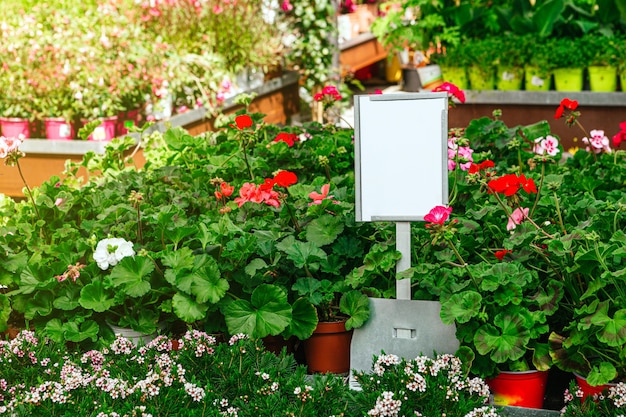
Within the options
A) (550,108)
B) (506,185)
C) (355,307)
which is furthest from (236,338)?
(550,108)

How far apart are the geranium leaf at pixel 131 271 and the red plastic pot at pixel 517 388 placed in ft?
2.94

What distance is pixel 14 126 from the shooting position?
5039 millimetres

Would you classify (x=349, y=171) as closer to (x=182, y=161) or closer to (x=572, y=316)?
(x=182, y=161)

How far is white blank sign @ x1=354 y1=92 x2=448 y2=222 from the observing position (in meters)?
2.02

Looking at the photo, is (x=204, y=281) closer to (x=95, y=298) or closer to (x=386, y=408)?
(x=95, y=298)

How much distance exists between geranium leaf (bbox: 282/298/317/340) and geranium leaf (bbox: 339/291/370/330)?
8 cm

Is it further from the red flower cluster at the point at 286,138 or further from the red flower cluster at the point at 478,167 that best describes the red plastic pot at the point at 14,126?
the red flower cluster at the point at 478,167

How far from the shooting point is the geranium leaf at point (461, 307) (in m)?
1.90

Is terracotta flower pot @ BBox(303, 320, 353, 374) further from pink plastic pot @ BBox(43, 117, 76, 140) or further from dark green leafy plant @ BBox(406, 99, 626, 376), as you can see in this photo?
pink plastic pot @ BBox(43, 117, 76, 140)

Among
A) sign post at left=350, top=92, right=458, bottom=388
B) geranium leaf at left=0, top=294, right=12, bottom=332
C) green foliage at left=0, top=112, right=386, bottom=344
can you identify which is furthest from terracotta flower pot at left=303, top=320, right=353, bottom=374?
geranium leaf at left=0, top=294, right=12, bottom=332

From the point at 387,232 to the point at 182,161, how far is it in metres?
1.25

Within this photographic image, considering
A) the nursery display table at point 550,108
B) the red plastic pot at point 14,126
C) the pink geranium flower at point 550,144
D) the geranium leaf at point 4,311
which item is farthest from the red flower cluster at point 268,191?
the nursery display table at point 550,108

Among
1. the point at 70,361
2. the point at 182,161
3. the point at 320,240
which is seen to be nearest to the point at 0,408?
the point at 70,361

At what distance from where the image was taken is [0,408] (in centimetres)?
186
